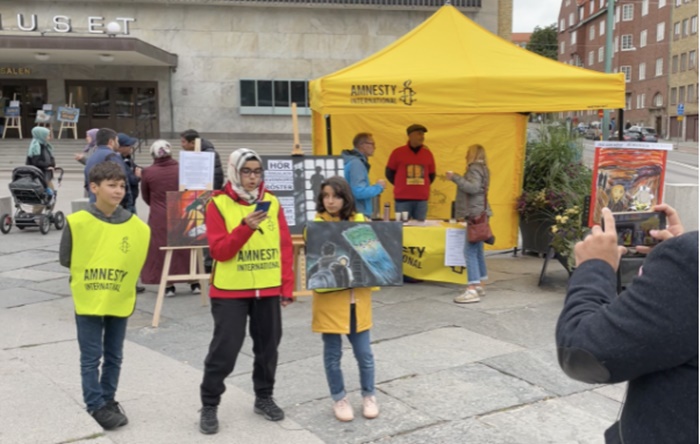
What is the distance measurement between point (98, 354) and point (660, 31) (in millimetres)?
75955

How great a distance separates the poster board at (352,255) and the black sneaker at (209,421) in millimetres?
973

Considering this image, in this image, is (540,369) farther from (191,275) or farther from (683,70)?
(683,70)

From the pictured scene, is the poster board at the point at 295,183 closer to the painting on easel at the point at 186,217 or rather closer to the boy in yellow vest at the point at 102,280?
the painting on easel at the point at 186,217

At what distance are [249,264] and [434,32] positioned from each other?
17.3 feet

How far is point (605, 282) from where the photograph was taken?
1.73 meters

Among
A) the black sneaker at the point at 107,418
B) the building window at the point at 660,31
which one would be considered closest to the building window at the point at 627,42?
the building window at the point at 660,31

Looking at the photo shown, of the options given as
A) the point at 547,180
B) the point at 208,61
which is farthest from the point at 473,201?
the point at 208,61

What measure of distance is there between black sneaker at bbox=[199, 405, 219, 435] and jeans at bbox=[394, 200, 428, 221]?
5217 millimetres

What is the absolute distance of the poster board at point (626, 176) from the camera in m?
5.62

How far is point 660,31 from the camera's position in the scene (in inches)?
2724

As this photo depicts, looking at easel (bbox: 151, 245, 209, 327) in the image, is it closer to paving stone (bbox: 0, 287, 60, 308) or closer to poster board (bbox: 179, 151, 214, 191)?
poster board (bbox: 179, 151, 214, 191)

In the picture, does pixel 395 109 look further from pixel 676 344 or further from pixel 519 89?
pixel 676 344

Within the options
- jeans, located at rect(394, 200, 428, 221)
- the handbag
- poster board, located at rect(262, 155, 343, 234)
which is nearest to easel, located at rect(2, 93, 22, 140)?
jeans, located at rect(394, 200, 428, 221)

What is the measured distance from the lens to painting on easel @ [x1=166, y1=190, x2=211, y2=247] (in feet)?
22.1
